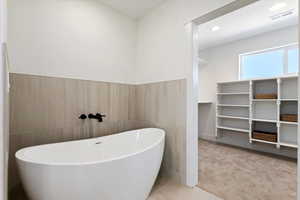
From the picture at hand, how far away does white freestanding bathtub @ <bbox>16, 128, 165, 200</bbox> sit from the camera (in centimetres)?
98

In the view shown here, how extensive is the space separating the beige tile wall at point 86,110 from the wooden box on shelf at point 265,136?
2164mm

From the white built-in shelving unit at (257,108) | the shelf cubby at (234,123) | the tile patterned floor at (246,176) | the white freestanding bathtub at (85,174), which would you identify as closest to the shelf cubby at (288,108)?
the white built-in shelving unit at (257,108)

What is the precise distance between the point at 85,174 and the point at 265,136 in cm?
338

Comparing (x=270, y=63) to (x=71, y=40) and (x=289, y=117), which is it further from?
(x=71, y=40)

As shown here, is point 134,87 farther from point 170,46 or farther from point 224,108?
point 224,108

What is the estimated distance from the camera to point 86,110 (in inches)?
81.2

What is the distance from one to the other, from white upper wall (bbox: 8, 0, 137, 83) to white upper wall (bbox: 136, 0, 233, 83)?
9.8 inches

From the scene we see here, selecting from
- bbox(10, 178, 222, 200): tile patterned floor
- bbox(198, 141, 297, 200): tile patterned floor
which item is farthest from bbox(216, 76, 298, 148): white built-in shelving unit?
bbox(10, 178, 222, 200): tile patterned floor

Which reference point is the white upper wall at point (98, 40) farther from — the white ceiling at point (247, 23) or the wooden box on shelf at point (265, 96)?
the wooden box on shelf at point (265, 96)

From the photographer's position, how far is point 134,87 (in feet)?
8.59

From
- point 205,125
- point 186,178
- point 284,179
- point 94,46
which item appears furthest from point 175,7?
point 205,125

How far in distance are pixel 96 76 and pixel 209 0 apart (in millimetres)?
1782

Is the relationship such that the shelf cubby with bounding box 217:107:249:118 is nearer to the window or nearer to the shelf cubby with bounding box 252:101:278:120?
the shelf cubby with bounding box 252:101:278:120

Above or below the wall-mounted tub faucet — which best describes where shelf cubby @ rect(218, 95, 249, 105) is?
above
